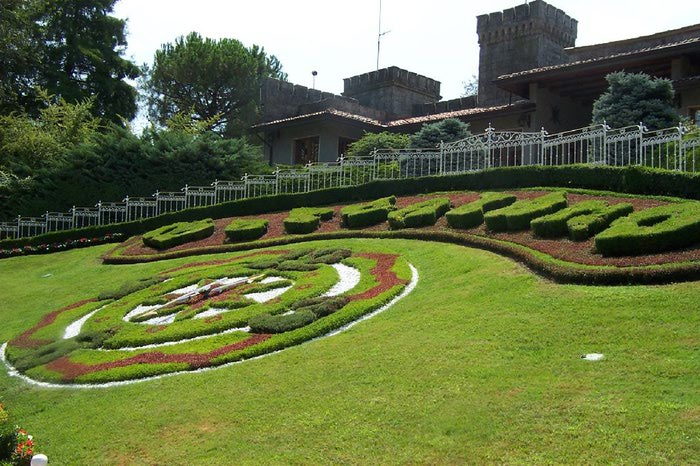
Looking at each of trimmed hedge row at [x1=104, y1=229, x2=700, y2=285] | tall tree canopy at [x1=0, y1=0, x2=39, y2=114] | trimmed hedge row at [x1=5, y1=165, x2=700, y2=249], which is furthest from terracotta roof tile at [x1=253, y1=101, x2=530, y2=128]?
trimmed hedge row at [x1=104, y1=229, x2=700, y2=285]

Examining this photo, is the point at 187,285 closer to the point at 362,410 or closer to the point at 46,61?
the point at 362,410

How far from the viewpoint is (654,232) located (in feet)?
38.6

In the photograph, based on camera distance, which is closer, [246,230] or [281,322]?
[281,322]

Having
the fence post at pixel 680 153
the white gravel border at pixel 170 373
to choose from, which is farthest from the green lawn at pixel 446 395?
the fence post at pixel 680 153

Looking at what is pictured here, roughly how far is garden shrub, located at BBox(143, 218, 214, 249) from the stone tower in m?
16.3

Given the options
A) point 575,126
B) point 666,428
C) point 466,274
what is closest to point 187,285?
point 466,274

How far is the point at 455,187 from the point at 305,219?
3960mm

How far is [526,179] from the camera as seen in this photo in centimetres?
1833

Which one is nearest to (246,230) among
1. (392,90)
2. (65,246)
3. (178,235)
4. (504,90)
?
(178,235)

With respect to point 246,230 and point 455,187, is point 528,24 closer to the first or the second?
point 455,187

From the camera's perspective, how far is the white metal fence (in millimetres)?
17234

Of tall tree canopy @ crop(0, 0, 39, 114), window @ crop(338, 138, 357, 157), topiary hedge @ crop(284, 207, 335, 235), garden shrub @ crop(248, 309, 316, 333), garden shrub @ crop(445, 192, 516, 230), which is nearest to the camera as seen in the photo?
garden shrub @ crop(248, 309, 316, 333)

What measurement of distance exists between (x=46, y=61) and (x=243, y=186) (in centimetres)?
2242

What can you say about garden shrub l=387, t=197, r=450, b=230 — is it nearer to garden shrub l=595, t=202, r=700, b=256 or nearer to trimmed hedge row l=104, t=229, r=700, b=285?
trimmed hedge row l=104, t=229, r=700, b=285
